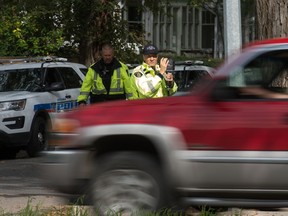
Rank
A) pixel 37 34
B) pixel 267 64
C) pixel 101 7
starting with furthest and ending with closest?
pixel 37 34
pixel 101 7
pixel 267 64

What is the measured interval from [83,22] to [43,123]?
16.4 ft

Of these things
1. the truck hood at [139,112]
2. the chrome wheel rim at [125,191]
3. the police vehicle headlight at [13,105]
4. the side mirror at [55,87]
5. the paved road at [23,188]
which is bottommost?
the paved road at [23,188]

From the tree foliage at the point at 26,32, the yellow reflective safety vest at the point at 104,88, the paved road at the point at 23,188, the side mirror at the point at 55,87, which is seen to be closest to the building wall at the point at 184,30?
the tree foliage at the point at 26,32

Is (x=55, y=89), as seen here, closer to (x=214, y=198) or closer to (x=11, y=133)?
(x=11, y=133)

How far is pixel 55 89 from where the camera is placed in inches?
604

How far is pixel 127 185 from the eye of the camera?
7078mm

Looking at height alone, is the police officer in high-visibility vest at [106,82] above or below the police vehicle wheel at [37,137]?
above

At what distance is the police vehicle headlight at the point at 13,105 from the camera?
14523mm

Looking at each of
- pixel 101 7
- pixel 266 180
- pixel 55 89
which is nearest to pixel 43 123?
pixel 55 89

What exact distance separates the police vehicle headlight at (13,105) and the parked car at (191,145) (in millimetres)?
7334

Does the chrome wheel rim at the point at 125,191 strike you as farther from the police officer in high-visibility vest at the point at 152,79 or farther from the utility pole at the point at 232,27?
the police officer in high-visibility vest at the point at 152,79

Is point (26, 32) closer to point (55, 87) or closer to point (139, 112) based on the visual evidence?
point (55, 87)

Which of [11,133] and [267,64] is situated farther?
[11,133]

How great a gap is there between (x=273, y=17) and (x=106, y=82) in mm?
2328
